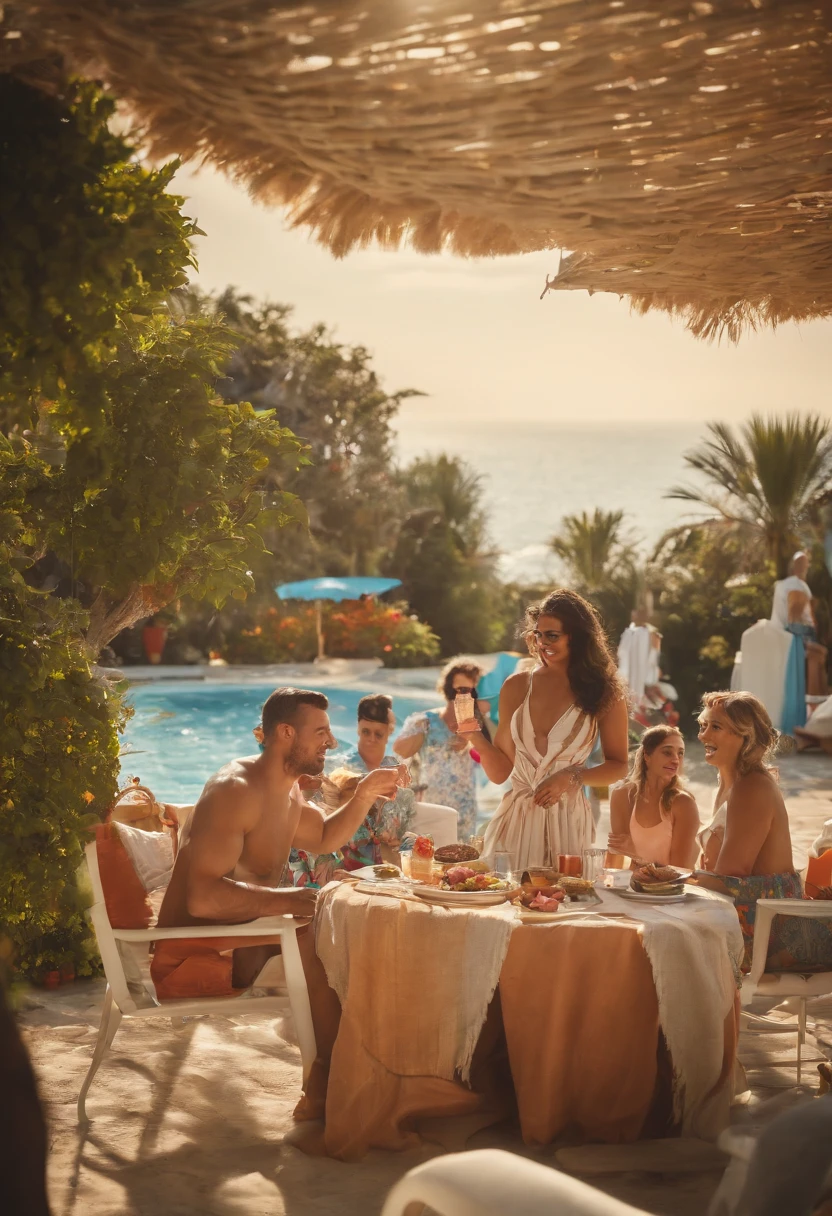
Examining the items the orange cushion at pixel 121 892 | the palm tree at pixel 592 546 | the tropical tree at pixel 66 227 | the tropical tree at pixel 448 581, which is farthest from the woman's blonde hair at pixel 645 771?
the tropical tree at pixel 448 581

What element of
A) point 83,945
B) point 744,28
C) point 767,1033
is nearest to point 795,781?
point 767,1033

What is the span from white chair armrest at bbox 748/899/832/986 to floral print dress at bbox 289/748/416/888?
1565 millimetres

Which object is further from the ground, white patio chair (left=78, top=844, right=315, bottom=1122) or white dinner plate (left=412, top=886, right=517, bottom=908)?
white dinner plate (left=412, top=886, right=517, bottom=908)

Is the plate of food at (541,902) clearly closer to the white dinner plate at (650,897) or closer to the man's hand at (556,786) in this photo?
the white dinner plate at (650,897)

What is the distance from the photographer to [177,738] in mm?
16359

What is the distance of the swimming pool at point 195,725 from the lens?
14.8 m

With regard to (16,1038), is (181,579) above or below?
above

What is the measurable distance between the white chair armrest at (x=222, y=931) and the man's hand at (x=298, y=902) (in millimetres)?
73

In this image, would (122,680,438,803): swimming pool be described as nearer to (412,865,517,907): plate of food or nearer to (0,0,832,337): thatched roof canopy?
(412,865,517,907): plate of food

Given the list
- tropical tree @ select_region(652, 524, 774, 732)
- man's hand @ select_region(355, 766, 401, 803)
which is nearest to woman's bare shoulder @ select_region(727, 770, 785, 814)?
man's hand @ select_region(355, 766, 401, 803)

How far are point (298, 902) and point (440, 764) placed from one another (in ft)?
8.26

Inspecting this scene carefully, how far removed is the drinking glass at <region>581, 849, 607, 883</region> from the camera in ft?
12.0

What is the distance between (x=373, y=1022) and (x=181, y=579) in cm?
164

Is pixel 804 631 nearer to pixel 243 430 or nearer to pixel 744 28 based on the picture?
pixel 243 430
